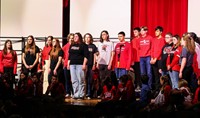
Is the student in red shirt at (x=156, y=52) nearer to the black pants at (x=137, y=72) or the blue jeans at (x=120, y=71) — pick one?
the blue jeans at (x=120, y=71)

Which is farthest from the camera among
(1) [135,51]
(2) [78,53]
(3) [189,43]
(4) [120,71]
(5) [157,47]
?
(1) [135,51]

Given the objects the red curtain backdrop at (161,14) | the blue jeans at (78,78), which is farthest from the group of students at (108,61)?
the red curtain backdrop at (161,14)

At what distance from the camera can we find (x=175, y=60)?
8.59m

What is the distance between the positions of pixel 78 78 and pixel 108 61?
105 centimetres

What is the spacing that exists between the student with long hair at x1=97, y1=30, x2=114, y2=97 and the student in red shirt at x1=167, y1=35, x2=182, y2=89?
4.90 ft

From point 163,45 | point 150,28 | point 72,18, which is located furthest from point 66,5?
point 163,45

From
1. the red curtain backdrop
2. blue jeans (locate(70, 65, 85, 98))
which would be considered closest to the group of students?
blue jeans (locate(70, 65, 85, 98))

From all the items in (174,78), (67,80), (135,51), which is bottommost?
(67,80)

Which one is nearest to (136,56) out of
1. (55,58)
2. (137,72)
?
(137,72)

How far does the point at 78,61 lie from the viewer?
9148mm

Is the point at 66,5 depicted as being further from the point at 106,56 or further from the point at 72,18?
the point at 106,56

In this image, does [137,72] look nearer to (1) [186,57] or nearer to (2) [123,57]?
(2) [123,57]

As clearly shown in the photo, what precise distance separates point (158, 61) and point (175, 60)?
33.3 inches

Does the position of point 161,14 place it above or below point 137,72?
above
